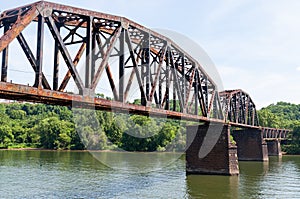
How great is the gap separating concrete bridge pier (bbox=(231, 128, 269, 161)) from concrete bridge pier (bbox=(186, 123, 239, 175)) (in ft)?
112

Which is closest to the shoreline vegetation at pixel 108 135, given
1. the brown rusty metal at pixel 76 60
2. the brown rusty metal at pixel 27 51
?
the brown rusty metal at pixel 76 60

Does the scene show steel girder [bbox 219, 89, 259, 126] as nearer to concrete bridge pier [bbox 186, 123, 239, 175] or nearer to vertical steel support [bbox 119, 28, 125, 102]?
concrete bridge pier [bbox 186, 123, 239, 175]

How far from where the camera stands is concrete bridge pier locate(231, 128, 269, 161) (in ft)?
255

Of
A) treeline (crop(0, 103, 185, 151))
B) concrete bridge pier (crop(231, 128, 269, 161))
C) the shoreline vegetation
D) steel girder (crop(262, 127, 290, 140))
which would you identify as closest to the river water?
concrete bridge pier (crop(231, 128, 269, 161))

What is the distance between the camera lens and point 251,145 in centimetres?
7900

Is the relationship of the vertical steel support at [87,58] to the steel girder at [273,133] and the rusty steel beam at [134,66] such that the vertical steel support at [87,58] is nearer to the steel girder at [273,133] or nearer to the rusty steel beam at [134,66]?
the rusty steel beam at [134,66]

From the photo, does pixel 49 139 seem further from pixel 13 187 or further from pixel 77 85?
pixel 77 85

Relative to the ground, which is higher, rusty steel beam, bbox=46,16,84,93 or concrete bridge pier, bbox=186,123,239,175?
rusty steel beam, bbox=46,16,84,93

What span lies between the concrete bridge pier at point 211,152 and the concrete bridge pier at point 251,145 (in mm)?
34219

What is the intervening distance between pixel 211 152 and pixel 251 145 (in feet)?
121

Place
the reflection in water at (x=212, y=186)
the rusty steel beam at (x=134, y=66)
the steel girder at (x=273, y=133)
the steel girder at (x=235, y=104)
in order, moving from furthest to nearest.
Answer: the steel girder at (x=273, y=133) → the steel girder at (x=235, y=104) → the reflection in water at (x=212, y=186) → the rusty steel beam at (x=134, y=66)

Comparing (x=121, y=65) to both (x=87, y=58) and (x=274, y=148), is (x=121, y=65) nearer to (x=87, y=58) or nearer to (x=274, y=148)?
(x=87, y=58)

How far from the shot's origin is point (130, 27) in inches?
1066

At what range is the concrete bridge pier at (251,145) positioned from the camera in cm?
7762
